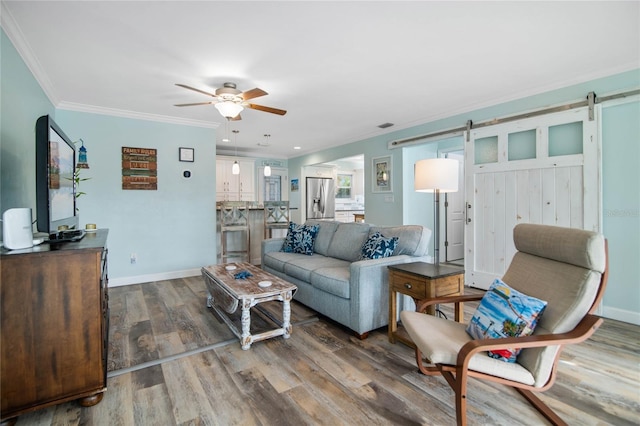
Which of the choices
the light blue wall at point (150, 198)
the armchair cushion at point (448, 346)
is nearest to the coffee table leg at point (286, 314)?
the armchair cushion at point (448, 346)

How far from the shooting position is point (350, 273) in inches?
103

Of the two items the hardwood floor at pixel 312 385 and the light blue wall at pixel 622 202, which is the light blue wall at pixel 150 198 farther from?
the light blue wall at pixel 622 202

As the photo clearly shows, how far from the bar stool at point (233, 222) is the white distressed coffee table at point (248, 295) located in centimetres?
202

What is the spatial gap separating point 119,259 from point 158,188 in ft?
3.66

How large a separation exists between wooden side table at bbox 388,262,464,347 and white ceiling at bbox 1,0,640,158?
1.77 m

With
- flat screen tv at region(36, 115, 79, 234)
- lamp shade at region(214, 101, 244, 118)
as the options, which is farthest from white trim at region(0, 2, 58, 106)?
lamp shade at region(214, 101, 244, 118)

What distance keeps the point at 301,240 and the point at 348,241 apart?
719mm

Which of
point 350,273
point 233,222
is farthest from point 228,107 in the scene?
point 233,222

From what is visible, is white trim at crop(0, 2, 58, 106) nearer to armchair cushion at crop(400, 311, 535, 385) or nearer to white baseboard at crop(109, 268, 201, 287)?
white baseboard at crop(109, 268, 201, 287)

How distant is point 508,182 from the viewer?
367 cm

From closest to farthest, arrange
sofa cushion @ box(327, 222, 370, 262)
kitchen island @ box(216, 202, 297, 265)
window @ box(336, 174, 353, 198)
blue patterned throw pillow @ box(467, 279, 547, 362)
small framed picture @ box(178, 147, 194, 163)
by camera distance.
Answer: blue patterned throw pillow @ box(467, 279, 547, 362), sofa cushion @ box(327, 222, 370, 262), small framed picture @ box(178, 147, 194, 163), kitchen island @ box(216, 202, 297, 265), window @ box(336, 174, 353, 198)

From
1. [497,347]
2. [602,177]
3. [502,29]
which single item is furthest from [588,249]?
[602,177]

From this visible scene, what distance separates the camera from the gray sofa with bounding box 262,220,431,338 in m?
2.54

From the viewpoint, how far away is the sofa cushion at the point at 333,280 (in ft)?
8.69
